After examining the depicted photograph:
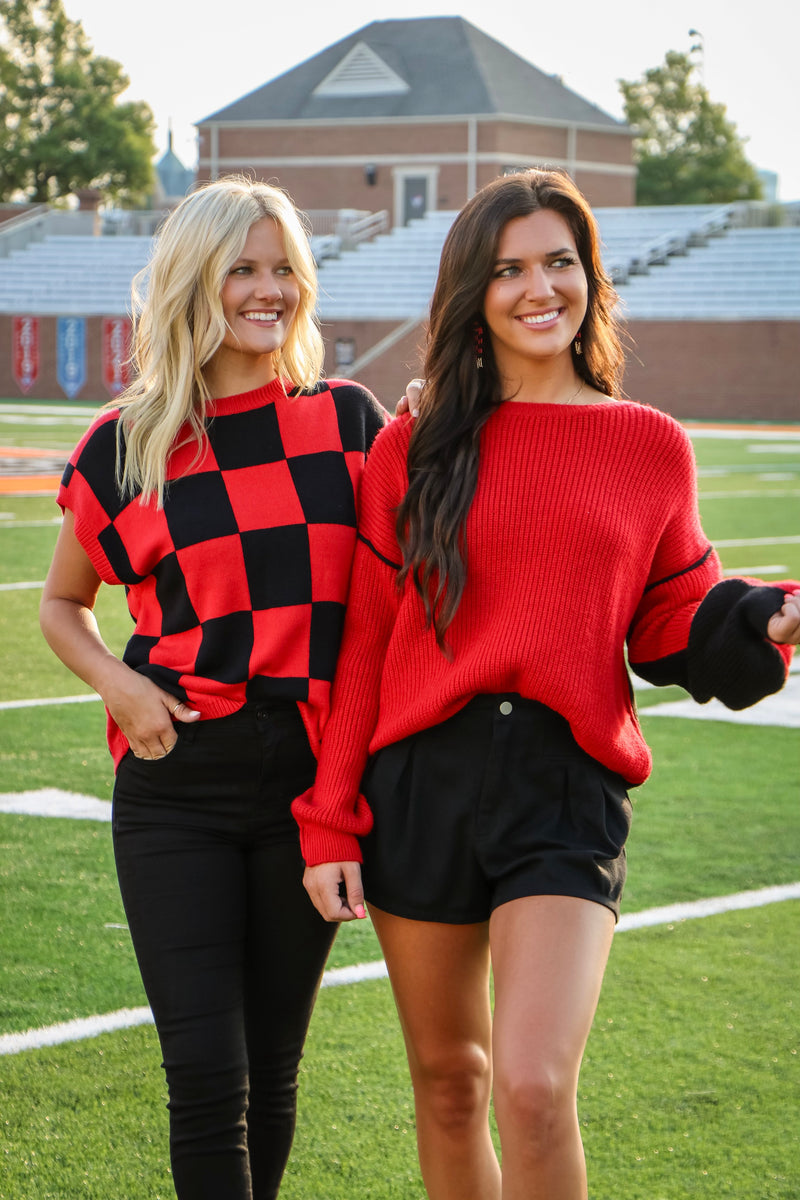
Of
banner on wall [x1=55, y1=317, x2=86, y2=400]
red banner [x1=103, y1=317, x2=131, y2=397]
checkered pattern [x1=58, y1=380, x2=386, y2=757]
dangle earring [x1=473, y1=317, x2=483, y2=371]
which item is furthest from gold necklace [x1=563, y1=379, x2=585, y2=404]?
banner on wall [x1=55, y1=317, x2=86, y2=400]

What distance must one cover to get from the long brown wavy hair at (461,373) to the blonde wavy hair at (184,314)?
33 cm

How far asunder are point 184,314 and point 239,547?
Result: 0.46 m

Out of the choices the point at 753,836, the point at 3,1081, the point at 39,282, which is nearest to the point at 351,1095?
the point at 3,1081

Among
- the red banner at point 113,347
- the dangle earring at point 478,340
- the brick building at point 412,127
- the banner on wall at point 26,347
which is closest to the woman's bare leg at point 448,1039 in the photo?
the dangle earring at point 478,340

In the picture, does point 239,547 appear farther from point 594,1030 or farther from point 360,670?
point 594,1030

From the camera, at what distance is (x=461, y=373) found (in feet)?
9.29

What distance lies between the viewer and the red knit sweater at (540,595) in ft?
8.68

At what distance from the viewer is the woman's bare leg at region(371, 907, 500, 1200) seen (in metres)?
2.67

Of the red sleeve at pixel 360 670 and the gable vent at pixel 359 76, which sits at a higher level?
the gable vent at pixel 359 76

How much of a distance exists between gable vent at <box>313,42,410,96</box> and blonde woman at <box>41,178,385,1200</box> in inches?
2419

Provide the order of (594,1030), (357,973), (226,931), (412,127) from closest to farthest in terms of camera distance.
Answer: (226,931), (594,1030), (357,973), (412,127)

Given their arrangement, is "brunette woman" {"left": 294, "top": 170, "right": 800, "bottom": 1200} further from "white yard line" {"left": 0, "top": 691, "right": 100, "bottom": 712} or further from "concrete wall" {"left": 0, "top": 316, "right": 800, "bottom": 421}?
"concrete wall" {"left": 0, "top": 316, "right": 800, "bottom": 421}

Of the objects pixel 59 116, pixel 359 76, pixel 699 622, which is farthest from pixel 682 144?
pixel 699 622

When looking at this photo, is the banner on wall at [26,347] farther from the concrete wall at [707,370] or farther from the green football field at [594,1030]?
the green football field at [594,1030]
